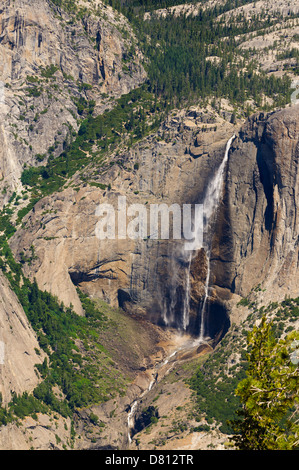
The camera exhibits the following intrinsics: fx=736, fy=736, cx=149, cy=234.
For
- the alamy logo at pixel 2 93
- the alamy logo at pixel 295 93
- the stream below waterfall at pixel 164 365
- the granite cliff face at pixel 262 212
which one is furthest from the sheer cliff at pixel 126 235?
the alamy logo at pixel 295 93

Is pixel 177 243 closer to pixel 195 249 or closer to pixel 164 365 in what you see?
pixel 195 249

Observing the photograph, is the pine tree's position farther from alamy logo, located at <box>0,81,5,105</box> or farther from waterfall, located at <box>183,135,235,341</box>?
alamy logo, located at <box>0,81,5,105</box>

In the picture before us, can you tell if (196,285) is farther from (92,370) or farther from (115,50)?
(115,50)

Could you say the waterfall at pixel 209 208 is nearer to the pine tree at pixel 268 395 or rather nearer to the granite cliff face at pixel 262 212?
the granite cliff face at pixel 262 212

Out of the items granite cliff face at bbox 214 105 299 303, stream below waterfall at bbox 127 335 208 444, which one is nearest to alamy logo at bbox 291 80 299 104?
granite cliff face at bbox 214 105 299 303

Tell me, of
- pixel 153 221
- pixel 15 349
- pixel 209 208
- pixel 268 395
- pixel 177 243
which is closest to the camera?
pixel 268 395

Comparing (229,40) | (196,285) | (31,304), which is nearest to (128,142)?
(196,285)

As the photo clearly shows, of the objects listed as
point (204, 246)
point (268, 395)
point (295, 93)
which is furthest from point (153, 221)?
point (268, 395)
